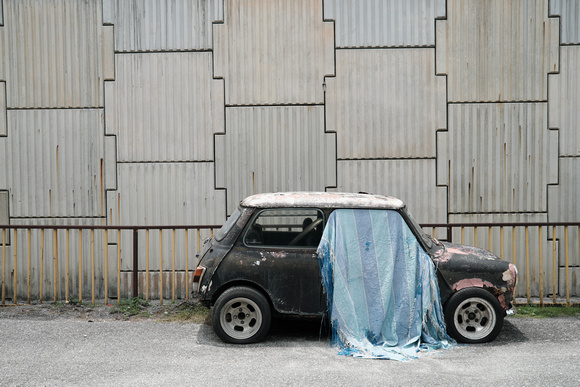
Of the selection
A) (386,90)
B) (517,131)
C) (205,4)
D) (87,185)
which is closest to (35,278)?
(87,185)

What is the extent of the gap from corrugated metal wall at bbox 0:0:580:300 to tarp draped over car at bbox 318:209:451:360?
275cm

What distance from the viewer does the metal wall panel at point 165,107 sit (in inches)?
340

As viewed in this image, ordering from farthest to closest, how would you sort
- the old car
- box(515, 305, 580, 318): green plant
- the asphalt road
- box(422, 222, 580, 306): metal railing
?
box(422, 222, 580, 306): metal railing, box(515, 305, 580, 318): green plant, the old car, the asphalt road

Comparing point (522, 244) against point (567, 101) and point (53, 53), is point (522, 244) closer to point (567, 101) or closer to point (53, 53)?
point (567, 101)

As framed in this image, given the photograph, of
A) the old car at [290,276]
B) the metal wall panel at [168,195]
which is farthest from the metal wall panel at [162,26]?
the old car at [290,276]

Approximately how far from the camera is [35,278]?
8.60m

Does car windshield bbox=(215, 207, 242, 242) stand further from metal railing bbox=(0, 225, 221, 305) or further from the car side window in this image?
metal railing bbox=(0, 225, 221, 305)

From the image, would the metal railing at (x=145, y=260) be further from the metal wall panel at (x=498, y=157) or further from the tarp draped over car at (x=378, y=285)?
the tarp draped over car at (x=378, y=285)

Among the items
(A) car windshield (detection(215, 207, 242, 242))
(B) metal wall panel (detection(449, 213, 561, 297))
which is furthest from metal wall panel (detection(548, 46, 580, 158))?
(A) car windshield (detection(215, 207, 242, 242))

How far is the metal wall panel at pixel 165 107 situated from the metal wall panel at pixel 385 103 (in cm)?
198

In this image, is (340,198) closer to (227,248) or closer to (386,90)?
(227,248)

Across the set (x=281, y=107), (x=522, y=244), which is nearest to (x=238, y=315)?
(x=281, y=107)

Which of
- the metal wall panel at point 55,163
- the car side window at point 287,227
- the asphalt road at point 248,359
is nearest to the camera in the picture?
the asphalt road at point 248,359

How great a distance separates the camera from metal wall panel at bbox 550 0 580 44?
336 inches
